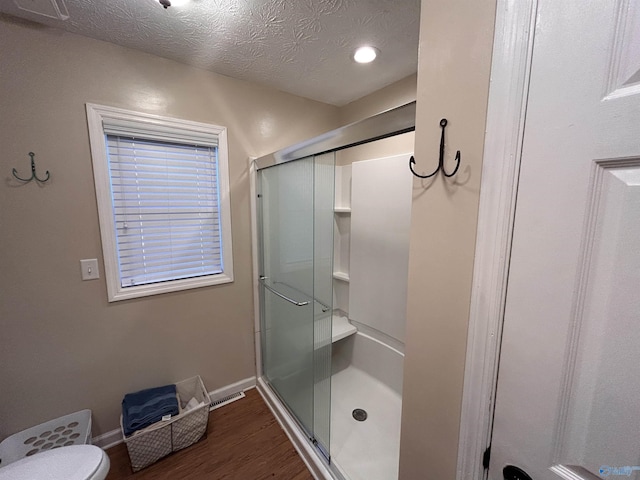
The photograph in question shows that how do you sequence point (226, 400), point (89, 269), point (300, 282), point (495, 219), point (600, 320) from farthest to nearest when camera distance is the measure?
point (226, 400)
point (300, 282)
point (89, 269)
point (495, 219)
point (600, 320)

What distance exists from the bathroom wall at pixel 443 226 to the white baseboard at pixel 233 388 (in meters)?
1.58

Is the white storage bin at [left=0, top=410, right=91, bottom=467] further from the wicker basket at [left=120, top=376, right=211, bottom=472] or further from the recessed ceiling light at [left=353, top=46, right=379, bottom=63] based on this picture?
the recessed ceiling light at [left=353, top=46, right=379, bottom=63]

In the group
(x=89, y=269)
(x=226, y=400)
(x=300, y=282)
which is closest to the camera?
(x=89, y=269)

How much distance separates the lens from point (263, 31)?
4.15 feet

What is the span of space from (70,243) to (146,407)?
41.9 inches

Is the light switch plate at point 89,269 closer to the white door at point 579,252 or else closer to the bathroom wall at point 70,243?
the bathroom wall at point 70,243

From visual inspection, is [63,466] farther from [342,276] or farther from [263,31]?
[263,31]

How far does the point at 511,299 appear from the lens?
57cm

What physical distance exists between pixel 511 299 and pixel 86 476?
4.95 ft

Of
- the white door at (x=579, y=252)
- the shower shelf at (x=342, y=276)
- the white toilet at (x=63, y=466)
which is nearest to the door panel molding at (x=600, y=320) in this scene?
the white door at (x=579, y=252)

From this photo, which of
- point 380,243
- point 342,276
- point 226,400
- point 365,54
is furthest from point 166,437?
point 365,54

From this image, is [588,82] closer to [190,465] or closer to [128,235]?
[128,235]

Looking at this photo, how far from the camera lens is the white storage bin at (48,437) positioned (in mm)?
1264

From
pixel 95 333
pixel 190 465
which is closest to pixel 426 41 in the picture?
pixel 95 333
